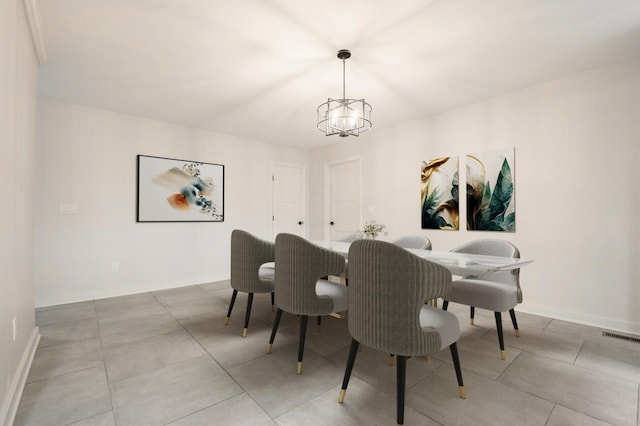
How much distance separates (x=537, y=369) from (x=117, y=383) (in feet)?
8.89

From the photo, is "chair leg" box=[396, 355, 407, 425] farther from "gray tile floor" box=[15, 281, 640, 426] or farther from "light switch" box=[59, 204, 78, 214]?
"light switch" box=[59, 204, 78, 214]

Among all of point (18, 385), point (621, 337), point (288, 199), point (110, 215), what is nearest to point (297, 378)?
point (18, 385)

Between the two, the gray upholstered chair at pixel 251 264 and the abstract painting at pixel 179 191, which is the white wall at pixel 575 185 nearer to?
the gray upholstered chair at pixel 251 264

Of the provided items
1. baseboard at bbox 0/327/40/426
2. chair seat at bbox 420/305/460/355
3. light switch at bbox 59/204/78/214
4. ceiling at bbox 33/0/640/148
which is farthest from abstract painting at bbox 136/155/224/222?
chair seat at bbox 420/305/460/355

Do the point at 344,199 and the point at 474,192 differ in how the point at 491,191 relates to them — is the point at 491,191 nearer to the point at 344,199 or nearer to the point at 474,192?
the point at 474,192

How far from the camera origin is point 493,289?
2.14 m

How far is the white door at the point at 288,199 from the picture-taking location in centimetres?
555

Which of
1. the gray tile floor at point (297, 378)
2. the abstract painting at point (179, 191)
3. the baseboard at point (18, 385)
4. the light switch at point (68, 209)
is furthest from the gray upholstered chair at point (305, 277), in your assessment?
the light switch at point (68, 209)

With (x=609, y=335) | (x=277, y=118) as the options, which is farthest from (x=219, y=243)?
(x=609, y=335)

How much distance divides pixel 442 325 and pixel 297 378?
0.97 metres

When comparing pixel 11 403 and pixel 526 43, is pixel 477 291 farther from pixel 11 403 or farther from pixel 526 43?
pixel 11 403

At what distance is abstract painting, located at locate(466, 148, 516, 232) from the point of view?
332 cm

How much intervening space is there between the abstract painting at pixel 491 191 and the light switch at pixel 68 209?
488cm

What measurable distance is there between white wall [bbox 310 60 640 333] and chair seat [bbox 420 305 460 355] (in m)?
2.19
